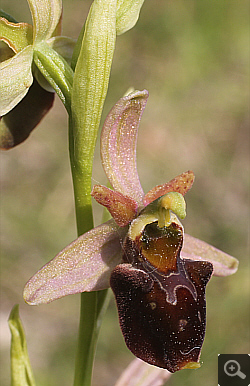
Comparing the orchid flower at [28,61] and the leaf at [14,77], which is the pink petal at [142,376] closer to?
the orchid flower at [28,61]

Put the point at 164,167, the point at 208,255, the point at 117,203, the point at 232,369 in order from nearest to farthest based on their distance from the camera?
the point at 117,203, the point at 208,255, the point at 232,369, the point at 164,167

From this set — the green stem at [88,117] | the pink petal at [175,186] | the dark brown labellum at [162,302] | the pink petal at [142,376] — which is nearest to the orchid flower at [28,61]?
the green stem at [88,117]

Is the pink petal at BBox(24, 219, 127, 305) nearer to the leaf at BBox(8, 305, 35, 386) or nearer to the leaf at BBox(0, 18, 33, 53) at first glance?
the leaf at BBox(8, 305, 35, 386)

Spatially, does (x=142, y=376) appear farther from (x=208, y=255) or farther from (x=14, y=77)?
(x=14, y=77)

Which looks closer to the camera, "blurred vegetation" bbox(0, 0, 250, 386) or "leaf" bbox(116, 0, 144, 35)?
"leaf" bbox(116, 0, 144, 35)

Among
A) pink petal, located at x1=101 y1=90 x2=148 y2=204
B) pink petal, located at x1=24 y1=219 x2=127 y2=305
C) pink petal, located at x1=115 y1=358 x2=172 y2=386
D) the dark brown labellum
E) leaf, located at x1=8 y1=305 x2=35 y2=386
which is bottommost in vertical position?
pink petal, located at x1=115 y1=358 x2=172 y2=386

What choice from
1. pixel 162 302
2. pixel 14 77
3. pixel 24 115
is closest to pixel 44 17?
pixel 14 77

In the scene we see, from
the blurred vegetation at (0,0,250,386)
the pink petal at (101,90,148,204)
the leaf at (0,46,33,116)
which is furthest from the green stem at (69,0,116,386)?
the blurred vegetation at (0,0,250,386)
